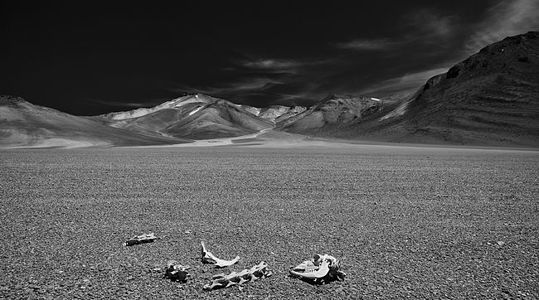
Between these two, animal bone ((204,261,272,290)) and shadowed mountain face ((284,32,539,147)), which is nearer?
animal bone ((204,261,272,290))

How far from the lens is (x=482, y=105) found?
115 m

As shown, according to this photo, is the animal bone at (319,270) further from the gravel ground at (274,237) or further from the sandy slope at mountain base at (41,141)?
the sandy slope at mountain base at (41,141)

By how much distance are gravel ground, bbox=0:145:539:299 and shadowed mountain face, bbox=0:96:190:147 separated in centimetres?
7580

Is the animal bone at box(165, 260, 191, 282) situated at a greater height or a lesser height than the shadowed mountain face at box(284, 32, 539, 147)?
lesser

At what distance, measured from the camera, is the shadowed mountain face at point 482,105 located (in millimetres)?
96812

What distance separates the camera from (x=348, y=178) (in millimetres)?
18375

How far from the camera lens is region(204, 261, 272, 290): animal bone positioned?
570 cm

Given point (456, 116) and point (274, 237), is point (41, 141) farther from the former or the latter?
point (456, 116)

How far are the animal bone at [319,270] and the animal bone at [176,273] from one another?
180cm

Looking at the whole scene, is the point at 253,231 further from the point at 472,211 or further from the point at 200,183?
the point at 200,183

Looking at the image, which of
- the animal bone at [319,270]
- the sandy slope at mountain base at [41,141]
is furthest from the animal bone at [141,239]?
the sandy slope at mountain base at [41,141]

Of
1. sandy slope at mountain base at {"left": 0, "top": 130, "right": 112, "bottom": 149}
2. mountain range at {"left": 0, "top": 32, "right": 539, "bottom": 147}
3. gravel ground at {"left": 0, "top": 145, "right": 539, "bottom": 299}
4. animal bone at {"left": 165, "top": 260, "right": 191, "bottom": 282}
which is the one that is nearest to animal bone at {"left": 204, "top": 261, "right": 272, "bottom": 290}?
gravel ground at {"left": 0, "top": 145, "right": 539, "bottom": 299}

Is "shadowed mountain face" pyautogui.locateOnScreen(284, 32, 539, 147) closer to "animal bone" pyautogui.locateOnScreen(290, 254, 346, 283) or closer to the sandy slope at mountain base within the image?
the sandy slope at mountain base

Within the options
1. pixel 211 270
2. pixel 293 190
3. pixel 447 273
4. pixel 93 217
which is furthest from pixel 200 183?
pixel 447 273
